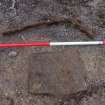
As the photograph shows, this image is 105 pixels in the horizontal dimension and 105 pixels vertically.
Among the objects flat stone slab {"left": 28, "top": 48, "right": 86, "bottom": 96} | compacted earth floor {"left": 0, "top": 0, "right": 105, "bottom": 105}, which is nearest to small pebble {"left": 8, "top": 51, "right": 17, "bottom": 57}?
compacted earth floor {"left": 0, "top": 0, "right": 105, "bottom": 105}

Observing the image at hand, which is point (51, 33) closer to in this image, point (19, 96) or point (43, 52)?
point (43, 52)

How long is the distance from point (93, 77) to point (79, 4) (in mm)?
838

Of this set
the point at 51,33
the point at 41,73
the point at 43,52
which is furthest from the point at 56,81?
the point at 51,33

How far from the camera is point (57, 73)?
263cm

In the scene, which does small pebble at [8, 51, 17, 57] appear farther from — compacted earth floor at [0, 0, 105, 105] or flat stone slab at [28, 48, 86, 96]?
flat stone slab at [28, 48, 86, 96]

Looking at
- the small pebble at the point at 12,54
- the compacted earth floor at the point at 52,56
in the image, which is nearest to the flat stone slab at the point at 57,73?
the compacted earth floor at the point at 52,56

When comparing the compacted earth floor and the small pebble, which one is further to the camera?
the small pebble

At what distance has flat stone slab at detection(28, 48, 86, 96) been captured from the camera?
101 inches

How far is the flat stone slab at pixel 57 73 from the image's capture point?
2568 mm

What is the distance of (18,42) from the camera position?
291 cm

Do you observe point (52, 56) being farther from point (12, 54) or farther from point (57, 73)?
point (12, 54)

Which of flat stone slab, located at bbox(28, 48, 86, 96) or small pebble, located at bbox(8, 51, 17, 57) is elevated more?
small pebble, located at bbox(8, 51, 17, 57)

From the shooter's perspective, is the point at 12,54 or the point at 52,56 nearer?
the point at 52,56

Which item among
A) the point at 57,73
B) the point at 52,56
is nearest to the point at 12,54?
the point at 52,56
